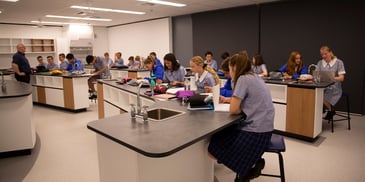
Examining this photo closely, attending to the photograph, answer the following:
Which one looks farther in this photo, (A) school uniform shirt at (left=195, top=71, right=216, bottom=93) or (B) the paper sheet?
(A) school uniform shirt at (left=195, top=71, right=216, bottom=93)

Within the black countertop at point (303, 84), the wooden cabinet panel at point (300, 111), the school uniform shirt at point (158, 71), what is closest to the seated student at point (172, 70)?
the school uniform shirt at point (158, 71)

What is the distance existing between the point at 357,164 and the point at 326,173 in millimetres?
556

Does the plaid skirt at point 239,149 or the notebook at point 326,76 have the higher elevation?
the notebook at point 326,76

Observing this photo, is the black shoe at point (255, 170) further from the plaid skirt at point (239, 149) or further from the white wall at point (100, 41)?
Result: the white wall at point (100, 41)

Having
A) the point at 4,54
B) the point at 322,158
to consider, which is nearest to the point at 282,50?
the point at 322,158

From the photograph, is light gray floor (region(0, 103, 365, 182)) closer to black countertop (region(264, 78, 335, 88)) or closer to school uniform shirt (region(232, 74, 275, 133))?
black countertop (region(264, 78, 335, 88))

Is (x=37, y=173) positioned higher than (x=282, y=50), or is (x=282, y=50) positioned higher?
(x=282, y=50)

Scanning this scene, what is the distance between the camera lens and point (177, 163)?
182 centimetres

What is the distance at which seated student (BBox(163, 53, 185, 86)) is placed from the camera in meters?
4.27

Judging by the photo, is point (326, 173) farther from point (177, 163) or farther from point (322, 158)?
point (177, 163)

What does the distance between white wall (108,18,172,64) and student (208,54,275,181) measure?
25.9 ft

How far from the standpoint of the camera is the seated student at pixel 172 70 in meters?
4.27

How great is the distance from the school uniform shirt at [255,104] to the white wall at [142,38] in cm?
790

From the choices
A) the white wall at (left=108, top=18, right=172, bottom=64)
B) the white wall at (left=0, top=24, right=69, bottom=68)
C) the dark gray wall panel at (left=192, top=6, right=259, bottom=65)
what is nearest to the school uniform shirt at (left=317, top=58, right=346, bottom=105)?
the dark gray wall panel at (left=192, top=6, right=259, bottom=65)
